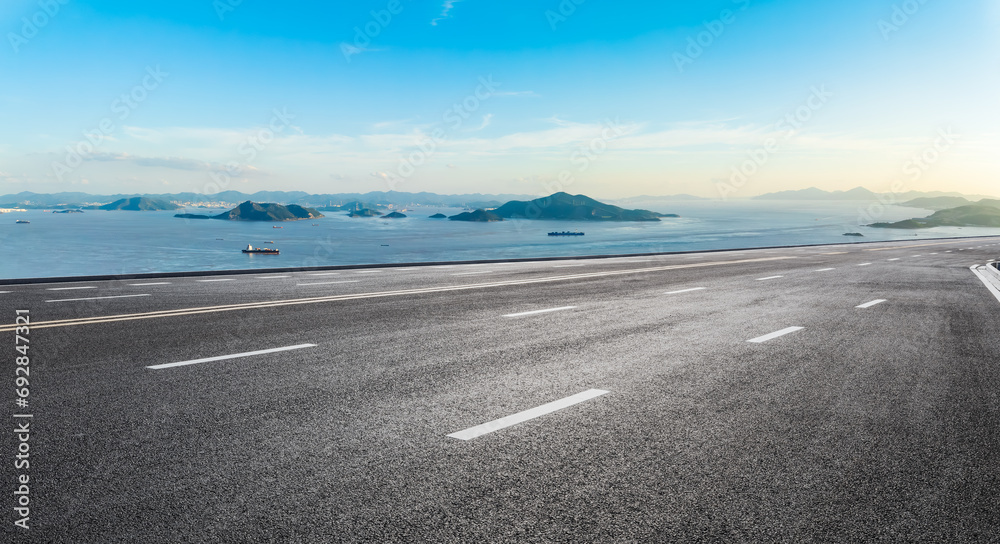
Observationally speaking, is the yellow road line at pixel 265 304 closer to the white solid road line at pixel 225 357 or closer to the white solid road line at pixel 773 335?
the white solid road line at pixel 225 357

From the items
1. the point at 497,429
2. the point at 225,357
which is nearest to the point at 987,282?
the point at 497,429

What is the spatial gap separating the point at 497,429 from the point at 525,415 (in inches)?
15.5

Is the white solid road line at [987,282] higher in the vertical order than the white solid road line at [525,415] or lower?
higher

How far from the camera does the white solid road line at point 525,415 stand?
3996 millimetres

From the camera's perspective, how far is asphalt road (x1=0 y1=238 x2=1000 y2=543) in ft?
9.16

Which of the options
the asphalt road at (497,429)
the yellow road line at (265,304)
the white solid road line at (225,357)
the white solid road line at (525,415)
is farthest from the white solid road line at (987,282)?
the white solid road line at (225,357)

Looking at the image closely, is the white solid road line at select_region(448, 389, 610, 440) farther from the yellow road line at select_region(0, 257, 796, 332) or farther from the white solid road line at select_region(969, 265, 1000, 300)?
Answer: the white solid road line at select_region(969, 265, 1000, 300)

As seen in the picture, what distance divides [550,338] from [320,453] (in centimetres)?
455

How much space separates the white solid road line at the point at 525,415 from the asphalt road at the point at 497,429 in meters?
0.03

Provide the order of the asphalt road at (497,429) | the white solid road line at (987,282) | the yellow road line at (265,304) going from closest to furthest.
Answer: the asphalt road at (497,429) → the yellow road line at (265,304) → the white solid road line at (987,282)

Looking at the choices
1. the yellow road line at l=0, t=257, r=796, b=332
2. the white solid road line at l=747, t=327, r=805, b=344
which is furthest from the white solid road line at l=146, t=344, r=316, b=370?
the white solid road line at l=747, t=327, r=805, b=344

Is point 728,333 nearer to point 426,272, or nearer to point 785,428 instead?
point 785,428

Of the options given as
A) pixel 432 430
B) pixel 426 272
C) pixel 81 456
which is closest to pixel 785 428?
pixel 432 430

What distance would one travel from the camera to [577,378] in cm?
563
